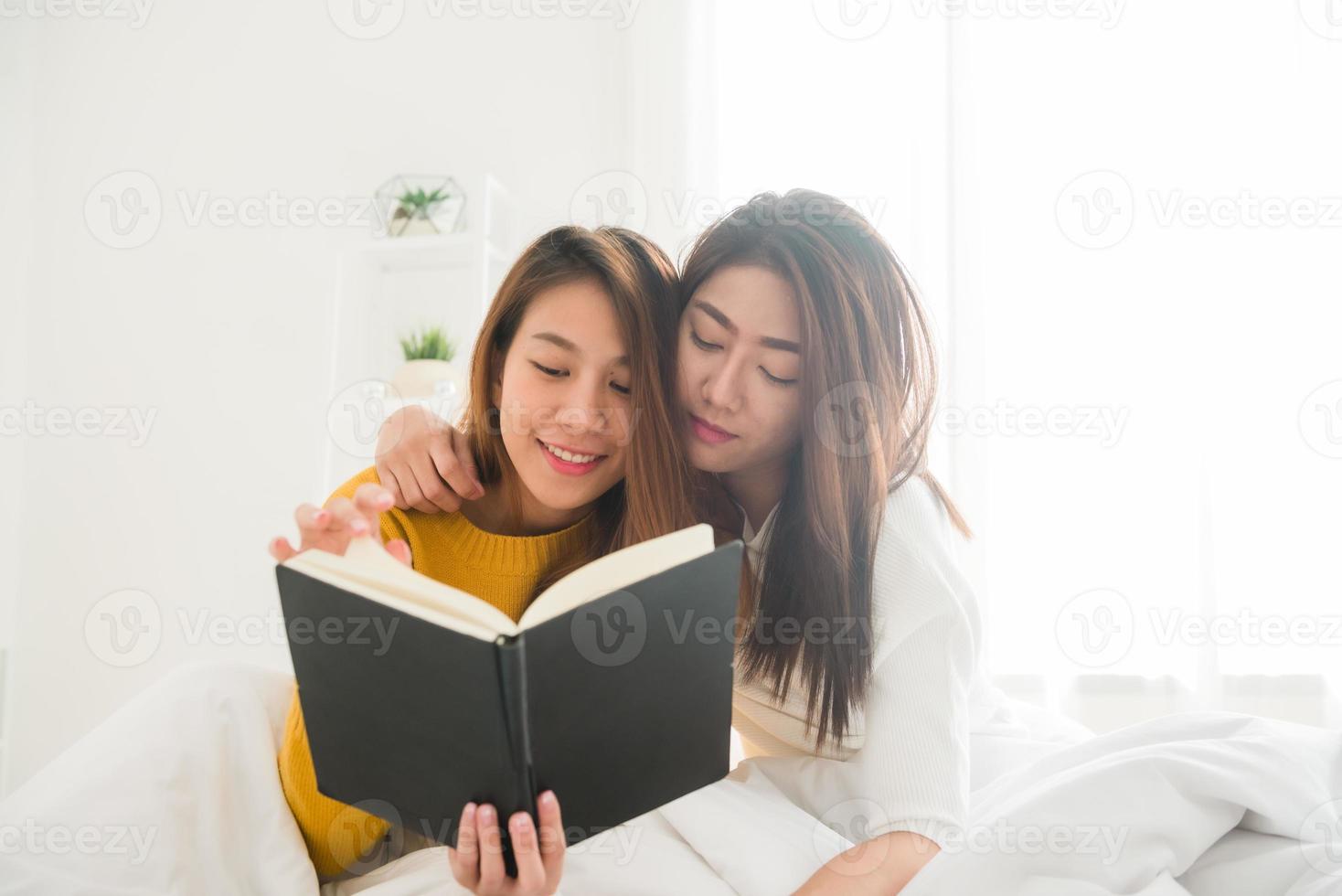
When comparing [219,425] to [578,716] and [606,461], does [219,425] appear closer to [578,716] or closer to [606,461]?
[606,461]

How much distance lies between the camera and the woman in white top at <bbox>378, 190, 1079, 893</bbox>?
112cm

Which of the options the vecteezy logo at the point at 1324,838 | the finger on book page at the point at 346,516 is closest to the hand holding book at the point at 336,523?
the finger on book page at the point at 346,516

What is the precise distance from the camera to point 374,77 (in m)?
2.88

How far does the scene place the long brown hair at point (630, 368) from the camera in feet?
3.89

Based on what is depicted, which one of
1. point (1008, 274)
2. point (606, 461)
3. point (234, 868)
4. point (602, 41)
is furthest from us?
point (602, 41)

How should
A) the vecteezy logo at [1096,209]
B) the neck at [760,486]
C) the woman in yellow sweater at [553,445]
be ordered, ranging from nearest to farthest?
1. the woman in yellow sweater at [553,445]
2. the neck at [760,486]
3. the vecteezy logo at [1096,209]

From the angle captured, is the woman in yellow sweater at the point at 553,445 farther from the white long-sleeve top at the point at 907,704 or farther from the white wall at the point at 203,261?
the white wall at the point at 203,261

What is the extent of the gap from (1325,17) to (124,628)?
3623mm

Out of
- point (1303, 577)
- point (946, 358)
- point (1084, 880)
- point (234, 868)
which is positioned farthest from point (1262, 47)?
point (234, 868)

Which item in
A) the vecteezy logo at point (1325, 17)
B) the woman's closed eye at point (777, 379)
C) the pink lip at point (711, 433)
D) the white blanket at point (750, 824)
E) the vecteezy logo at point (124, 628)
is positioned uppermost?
the vecteezy logo at point (1325, 17)

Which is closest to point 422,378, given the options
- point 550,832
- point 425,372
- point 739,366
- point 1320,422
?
point 425,372

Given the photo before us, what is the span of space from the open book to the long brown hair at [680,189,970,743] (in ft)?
1.08

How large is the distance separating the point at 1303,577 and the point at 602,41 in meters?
2.37

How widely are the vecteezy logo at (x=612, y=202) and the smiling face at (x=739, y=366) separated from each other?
1328 mm
